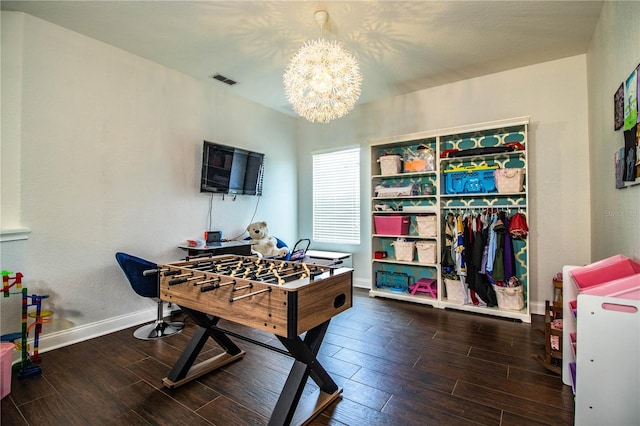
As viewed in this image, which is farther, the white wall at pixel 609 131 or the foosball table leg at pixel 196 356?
the foosball table leg at pixel 196 356

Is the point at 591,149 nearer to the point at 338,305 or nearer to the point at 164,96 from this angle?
the point at 338,305

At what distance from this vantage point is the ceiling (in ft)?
8.31

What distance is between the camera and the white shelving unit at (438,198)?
3.54 metres

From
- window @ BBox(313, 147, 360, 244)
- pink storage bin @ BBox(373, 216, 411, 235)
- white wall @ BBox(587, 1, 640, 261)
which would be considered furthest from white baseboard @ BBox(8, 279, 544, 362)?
window @ BBox(313, 147, 360, 244)

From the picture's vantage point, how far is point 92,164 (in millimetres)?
2986

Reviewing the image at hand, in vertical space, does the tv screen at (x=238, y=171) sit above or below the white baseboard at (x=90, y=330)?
above

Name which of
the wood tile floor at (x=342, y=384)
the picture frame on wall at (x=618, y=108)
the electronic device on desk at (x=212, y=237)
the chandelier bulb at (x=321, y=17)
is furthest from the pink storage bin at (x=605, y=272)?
the electronic device on desk at (x=212, y=237)

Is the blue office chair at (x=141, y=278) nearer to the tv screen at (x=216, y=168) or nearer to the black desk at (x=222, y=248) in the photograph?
the black desk at (x=222, y=248)

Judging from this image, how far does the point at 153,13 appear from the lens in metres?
2.63

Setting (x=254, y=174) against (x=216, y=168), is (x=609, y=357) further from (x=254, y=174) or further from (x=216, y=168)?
(x=254, y=174)

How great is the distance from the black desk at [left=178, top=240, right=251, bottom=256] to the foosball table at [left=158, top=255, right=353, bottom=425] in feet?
4.03

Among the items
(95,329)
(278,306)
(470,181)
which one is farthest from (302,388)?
(470,181)

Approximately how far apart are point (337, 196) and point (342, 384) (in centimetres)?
337

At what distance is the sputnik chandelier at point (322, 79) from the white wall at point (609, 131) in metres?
1.77
